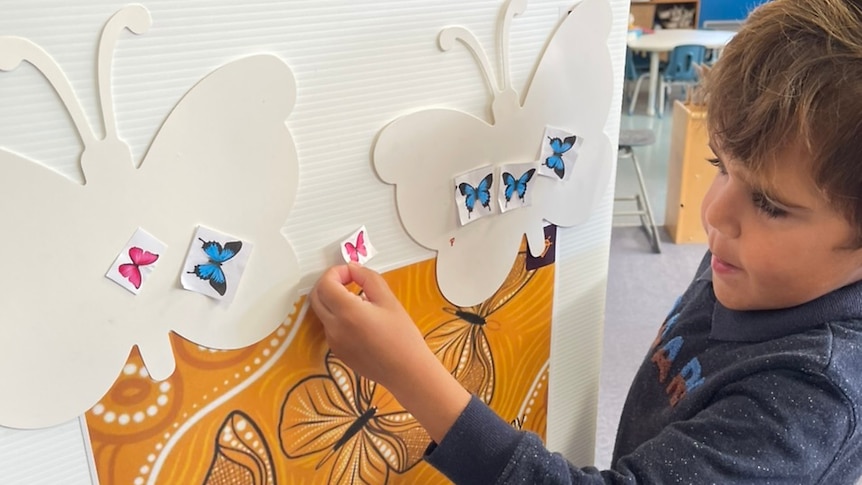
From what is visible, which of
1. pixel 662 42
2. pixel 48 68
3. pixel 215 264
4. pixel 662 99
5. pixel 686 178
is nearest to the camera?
pixel 48 68

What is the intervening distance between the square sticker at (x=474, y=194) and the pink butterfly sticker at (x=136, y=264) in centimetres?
27

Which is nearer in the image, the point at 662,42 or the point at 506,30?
the point at 506,30

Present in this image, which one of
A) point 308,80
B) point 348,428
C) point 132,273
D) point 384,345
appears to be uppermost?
point 308,80

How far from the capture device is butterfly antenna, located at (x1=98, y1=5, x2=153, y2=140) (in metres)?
0.44

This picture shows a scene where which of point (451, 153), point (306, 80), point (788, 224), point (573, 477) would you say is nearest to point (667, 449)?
point (573, 477)

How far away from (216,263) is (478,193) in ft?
0.82

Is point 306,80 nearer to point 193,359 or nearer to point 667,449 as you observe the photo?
point 193,359

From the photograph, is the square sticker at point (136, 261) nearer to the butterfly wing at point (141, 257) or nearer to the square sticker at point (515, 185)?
the butterfly wing at point (141, 257)

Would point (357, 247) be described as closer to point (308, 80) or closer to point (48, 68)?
point (308, 80)

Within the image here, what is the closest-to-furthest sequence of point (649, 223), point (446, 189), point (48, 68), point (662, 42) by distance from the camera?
point (48, 68) < point (446, 189) < point (649, 223) < point (662, 42)

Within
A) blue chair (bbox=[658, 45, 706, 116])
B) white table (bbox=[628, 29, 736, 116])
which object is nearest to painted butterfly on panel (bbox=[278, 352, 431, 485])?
blue chair (bbox=[658, 45, 706, 116])

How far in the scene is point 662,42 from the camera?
190 inches

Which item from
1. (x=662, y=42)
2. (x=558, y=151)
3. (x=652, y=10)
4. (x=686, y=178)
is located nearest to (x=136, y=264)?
(x=558, y=151)

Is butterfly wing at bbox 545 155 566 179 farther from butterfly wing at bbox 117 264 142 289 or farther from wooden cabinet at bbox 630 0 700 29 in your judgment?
wooden cabinet at bbox 630 0 700 29
